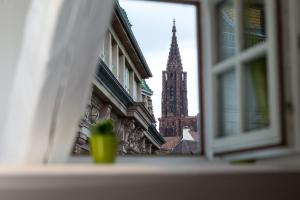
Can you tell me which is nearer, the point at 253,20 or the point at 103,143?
the point at 103,143

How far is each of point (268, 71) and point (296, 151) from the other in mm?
265

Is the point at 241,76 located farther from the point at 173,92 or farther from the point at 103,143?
the point at 173,92

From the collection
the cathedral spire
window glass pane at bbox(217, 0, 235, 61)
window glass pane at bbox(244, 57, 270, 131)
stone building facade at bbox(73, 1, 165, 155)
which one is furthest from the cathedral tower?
window glass pane at bbox(244, 57, 270, 131)

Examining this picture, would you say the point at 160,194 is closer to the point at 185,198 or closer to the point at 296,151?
the point at 185,198

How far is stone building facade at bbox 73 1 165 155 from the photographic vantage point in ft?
29.3

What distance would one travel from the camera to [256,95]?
1.54 meters

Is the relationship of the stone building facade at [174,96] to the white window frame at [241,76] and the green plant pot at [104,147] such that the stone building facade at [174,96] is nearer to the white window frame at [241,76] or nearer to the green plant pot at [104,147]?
the white window frame at [241,76]

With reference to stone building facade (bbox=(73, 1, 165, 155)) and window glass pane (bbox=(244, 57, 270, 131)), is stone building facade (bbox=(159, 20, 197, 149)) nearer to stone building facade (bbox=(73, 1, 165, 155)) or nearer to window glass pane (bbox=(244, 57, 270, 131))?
stone building facade (bbox=(73, 1, 165, 155))

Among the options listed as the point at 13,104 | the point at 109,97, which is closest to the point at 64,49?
the point at 13,104

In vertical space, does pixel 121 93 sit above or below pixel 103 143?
above

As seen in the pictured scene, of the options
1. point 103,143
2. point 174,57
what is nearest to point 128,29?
point 103,143

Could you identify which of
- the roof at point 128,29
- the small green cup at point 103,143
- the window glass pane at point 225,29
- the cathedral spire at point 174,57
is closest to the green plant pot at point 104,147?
the small green cup at point 103,143

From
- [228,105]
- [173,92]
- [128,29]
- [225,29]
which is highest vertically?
[173,92]

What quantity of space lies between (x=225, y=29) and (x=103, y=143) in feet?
2.25
